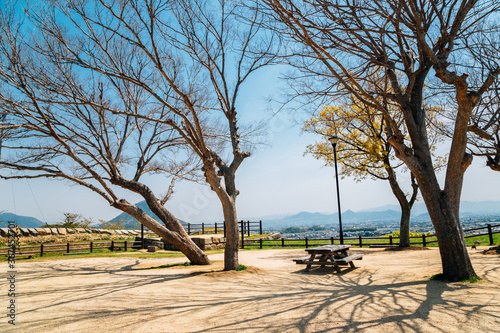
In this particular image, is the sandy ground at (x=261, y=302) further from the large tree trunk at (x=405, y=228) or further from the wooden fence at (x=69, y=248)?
the wooden fence at (x=69, y=248)

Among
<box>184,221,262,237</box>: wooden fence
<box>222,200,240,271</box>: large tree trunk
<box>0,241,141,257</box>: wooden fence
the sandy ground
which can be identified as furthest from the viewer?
<box>184,221,262,237</box>: wooden fence

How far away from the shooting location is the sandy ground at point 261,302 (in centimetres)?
387

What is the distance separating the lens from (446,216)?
602cm

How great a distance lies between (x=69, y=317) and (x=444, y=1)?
8.92 metres

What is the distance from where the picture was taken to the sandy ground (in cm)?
387

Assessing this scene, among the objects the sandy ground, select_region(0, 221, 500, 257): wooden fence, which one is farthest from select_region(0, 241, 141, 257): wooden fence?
the sandy ground

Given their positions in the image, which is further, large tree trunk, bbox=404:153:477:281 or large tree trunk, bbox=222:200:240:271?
large tree trunk, bbox=222:200:240:271

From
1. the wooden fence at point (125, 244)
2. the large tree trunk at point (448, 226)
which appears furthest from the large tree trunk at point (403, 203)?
the large tree trunk at point (448, 226)

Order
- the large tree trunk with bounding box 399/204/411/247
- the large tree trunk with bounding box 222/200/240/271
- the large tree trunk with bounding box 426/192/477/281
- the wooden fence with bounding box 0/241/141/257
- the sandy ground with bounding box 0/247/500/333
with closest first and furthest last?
the sandy ground with bounding box 0/247/500/333 < the large tree trunk with bounding box 426/192/477/281 < the large tree trunk with bounding box 222/200/240/271 < the large tree trunk with bounding box 399/204/411/247 < the wooden fence with bounding box 0/241/141/257

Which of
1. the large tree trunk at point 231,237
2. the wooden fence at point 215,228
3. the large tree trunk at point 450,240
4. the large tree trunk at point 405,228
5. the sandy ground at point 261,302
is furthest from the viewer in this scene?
the wooden fence at point 215,228

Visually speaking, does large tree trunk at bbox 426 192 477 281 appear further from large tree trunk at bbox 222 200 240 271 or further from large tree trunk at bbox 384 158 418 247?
large tree trunk at bbox 384 158 418 247

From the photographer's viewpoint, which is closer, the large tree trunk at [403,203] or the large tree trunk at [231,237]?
the large tree trunk at [231,237]

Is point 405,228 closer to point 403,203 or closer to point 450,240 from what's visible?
point 403,203

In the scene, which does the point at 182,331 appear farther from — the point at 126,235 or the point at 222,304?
the point at 126,235
